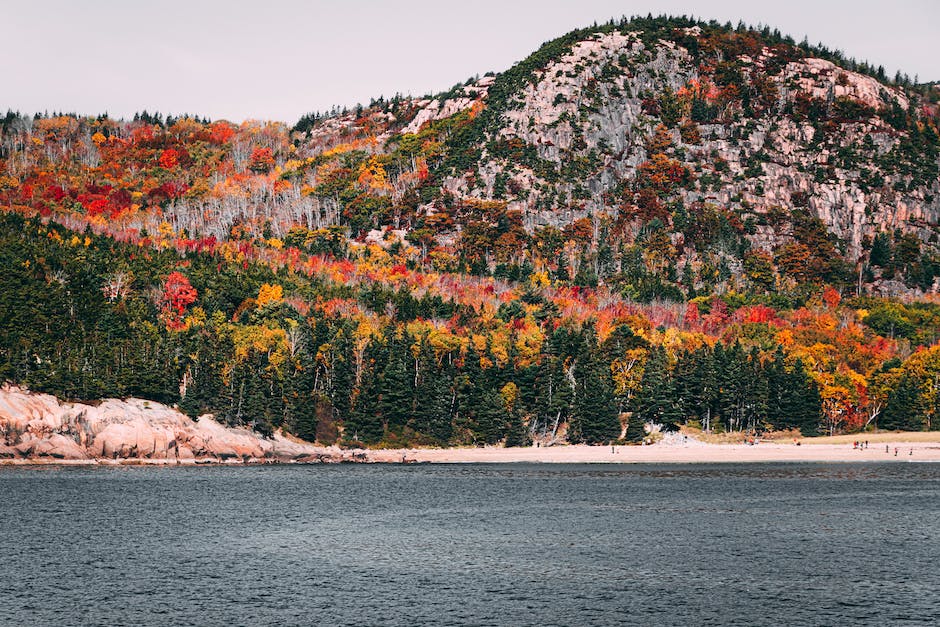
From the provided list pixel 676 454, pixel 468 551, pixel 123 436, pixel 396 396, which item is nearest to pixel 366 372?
pixel 396 396

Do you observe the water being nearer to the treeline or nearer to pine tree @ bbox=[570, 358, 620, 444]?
the treeline

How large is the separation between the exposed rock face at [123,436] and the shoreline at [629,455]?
0.94m

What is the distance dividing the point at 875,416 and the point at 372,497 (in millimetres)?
107416

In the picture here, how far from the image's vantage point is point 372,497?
101812 mm

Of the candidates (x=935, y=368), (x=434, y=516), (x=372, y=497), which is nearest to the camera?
(x=434, y=516)

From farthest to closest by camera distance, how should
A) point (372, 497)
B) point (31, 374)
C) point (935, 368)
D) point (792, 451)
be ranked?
point (935, 368), point (792, 451), point (31, 374), point (372, 497)

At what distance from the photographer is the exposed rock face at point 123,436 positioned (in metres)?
131

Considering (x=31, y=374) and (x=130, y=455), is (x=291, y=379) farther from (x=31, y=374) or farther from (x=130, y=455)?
(x=31, y=374)

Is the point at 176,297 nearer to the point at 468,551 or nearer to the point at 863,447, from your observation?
the point at 863,447

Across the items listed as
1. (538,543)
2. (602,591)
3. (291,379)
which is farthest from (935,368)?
(602,591)

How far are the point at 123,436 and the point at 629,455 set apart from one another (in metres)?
78.0

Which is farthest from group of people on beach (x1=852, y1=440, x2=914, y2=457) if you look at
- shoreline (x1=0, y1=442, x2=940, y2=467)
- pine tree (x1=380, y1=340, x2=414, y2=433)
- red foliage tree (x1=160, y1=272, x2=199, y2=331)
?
red foliage tree (x1=160, y1=272, x2=199, y2=331)

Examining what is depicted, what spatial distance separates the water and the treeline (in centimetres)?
2995

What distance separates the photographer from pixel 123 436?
451 ft
